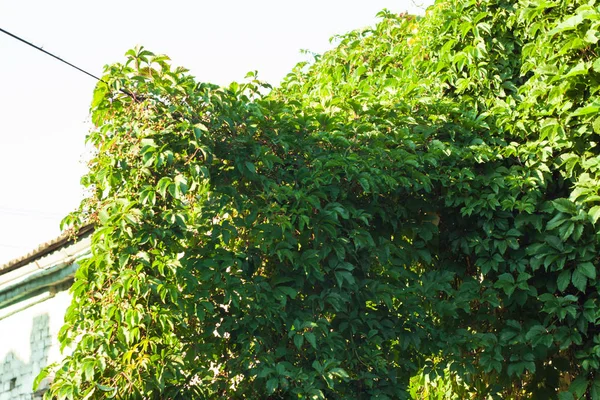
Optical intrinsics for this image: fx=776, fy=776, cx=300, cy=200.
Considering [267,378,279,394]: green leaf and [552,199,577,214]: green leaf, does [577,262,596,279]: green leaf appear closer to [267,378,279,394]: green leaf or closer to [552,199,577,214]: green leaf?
[552,199,577,214]: green leaf

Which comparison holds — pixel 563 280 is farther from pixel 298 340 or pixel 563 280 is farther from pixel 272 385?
pixel 272 385

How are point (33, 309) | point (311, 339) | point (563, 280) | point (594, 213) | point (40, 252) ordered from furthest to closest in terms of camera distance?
1. point (33, 309)
2. point (40, 252)
3. point (563, 280)
4. point (594, 213)
5. point (311, 339)

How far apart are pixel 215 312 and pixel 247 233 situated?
18.1 inches

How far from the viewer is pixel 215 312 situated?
407 cm

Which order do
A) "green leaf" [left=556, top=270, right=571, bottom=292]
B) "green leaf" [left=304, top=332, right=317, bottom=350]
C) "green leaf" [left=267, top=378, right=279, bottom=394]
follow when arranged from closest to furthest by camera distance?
"green leaf" [left=267, top=378, right=279, bottom=394]
"green leaf" [left=304, top=332, right=317, bottom=350]
"green leaf" [left=556, top=270, right=571, bottom=292]

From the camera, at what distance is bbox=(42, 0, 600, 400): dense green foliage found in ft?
12.8

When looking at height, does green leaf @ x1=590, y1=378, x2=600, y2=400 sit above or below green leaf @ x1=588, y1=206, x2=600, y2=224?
below

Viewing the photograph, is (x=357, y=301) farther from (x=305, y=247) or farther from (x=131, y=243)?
(x=131, y=243)

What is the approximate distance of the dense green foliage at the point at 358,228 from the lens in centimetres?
389

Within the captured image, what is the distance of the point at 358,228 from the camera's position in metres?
4.31

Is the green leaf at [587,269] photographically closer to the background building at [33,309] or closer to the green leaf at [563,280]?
the green leaf at [563,280]

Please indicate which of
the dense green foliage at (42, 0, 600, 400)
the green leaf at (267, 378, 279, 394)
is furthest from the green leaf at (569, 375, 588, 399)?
the green leaf at (267, 378, 279, 394)

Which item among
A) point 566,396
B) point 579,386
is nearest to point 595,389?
point 579,386

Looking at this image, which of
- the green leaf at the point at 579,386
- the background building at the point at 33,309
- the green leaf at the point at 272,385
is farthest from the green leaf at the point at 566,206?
the background building at the point at 33,309
